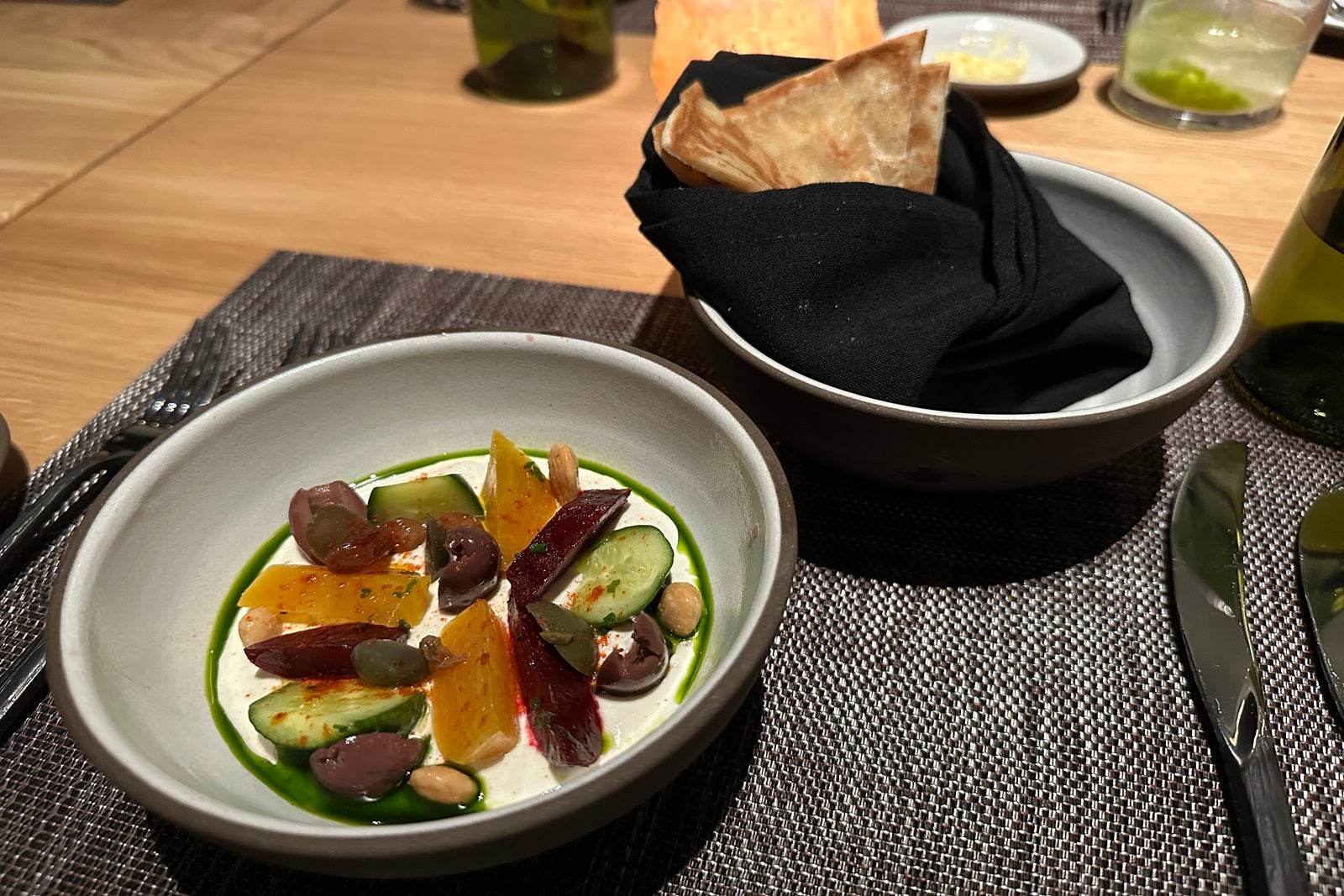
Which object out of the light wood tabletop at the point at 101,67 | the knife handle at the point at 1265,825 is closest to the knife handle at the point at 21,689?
the knife handle at the point at 1265,825

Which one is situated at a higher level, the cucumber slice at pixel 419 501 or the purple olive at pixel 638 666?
the cucumber slice at pixel 419 501

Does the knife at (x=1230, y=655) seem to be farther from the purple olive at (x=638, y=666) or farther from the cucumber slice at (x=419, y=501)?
the cucumber slice at (x=419, y=501)

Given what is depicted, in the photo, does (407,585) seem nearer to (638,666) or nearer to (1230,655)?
(638,666)

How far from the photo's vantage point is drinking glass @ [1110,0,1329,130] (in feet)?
5.16

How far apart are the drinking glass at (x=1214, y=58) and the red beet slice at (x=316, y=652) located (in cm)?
178

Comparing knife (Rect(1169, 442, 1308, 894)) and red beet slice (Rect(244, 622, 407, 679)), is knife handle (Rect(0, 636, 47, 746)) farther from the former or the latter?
knife (Rect(1169, 442, 1308, 894))

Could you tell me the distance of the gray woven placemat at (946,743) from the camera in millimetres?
671

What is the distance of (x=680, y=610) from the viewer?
746 mm

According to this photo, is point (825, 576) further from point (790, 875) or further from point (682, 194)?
point (682, 194)

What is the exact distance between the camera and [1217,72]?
5.47 feet

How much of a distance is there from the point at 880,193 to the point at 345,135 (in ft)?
4.26

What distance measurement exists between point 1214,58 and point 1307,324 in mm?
930

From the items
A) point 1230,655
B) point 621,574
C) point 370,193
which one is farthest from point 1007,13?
point 621,574

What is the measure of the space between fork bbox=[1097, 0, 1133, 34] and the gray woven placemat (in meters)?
1.55
